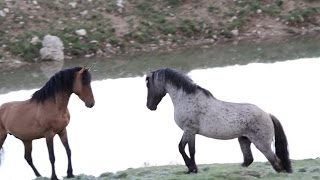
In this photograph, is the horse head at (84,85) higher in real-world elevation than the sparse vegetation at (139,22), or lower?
lower

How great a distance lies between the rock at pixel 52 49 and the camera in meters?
27.5

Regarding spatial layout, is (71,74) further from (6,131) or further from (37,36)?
(37,36)

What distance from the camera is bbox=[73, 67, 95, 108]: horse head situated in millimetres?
10422

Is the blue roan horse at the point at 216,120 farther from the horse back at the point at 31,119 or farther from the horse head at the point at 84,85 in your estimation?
the horse back at the point at 31,119

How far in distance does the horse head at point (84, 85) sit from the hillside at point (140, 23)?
17422 mm

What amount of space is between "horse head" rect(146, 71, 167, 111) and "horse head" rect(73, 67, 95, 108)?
83 centimetres

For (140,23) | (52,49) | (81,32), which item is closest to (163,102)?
(52,49)

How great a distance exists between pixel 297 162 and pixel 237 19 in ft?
62.0

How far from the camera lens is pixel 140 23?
3039cm

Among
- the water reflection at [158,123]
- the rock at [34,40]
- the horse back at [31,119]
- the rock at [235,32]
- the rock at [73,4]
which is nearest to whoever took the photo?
the horse back at [31,119]

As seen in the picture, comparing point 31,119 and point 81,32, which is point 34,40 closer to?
point 81,32

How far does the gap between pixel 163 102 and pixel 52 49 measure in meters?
9.31


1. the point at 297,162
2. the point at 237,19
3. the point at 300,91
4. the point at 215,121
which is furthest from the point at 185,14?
the point at 215,121

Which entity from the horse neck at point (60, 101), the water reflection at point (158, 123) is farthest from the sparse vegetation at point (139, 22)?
the horse neck at point (60, 101)
